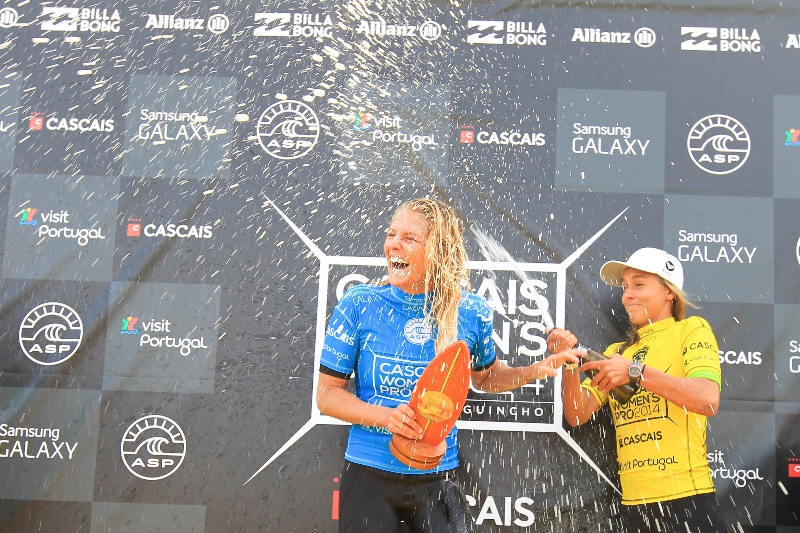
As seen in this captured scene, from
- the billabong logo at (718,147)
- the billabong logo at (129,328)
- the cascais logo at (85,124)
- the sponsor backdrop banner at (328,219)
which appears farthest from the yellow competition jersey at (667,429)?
the cascais logo at (85,124)

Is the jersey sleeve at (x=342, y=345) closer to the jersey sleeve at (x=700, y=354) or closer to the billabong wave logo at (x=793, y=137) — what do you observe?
the jersey sleeve at (x=700, y=354)

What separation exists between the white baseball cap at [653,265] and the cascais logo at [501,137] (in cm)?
75

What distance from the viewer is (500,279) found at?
3.61 metres

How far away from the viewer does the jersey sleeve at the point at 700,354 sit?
298 cm

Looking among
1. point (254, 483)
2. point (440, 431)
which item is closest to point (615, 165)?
point (440, 431)

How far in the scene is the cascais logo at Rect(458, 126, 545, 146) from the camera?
3658 millimetres

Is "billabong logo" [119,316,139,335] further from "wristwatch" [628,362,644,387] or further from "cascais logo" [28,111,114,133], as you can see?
"wristwatch" [628,362,644,387]

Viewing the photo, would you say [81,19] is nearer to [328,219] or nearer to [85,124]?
Answer: [85,124]

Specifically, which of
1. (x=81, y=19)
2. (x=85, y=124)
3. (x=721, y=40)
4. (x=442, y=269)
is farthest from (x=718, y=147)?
(x=81, y=19)

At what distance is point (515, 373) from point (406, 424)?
620 mm

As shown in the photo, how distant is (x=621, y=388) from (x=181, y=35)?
2850mm

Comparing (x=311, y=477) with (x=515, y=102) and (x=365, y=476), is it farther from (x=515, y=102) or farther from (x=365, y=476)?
(x=515, y=102)

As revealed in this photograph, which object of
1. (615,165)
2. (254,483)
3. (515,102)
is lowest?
(254,483)

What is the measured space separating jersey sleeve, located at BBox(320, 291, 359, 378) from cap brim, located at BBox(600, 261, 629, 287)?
1535 mm
